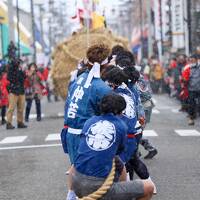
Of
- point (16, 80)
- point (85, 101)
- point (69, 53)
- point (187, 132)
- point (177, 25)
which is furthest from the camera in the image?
point (177, 25)

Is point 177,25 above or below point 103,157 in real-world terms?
above

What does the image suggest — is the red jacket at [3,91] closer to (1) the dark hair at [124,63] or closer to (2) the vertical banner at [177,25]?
(1) the dark hair at [124,63]

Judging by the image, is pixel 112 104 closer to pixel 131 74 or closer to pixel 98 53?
pixel 98 53

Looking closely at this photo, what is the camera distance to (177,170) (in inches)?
463

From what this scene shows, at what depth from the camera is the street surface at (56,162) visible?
10.3 m

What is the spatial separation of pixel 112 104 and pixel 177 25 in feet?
133

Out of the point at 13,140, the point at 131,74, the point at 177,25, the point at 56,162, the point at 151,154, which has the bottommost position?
the point at 13,140

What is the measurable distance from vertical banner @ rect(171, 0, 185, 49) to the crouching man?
1533 inches

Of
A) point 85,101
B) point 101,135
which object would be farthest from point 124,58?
point 101,135

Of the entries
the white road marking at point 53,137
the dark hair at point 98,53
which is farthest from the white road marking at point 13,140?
the dark hair at point 98,53

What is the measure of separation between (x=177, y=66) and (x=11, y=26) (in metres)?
9.95

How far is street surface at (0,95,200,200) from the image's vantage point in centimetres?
1026

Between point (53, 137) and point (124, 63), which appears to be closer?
point (124, 63)

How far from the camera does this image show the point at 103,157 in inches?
276
